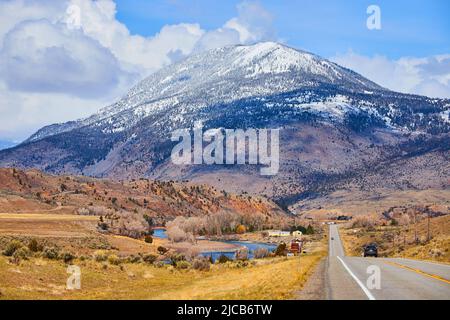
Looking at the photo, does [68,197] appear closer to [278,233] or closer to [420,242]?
[278,233]

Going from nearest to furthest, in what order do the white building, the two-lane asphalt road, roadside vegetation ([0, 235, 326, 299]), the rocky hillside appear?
the two-lane asphalt road
roadside vegetation ([0, 235, 326, 299])
the rocky hillside
the white building

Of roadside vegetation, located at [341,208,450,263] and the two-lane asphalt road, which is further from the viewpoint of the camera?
roadside vegetation, located at [341,208,450,263]

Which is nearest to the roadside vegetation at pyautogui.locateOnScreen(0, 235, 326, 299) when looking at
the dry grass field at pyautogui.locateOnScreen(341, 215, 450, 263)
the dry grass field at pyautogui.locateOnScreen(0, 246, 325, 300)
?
the dry grass field at pyautogui.locateOnScreen(0, 246, 325, 300)

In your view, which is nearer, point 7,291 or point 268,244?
point 7,291

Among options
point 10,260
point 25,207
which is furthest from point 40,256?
point 25,207

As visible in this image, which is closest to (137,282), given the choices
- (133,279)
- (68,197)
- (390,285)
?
(133,279)

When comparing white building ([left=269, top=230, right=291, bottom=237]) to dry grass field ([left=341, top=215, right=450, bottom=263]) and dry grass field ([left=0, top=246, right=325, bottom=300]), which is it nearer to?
dry grass field ([left=341, top=215, right=450, bottom=263])

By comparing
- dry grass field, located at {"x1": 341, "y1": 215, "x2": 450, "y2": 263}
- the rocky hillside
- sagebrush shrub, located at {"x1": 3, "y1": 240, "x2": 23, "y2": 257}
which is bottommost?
dry grass field, located at {"x1": 341, "y1": 215, "x2": 450, "y2": 263}

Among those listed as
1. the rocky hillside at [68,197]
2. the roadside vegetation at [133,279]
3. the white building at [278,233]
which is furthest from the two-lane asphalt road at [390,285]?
the white building at [278,233]

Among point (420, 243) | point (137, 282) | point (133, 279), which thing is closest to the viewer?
point (137, 282)
